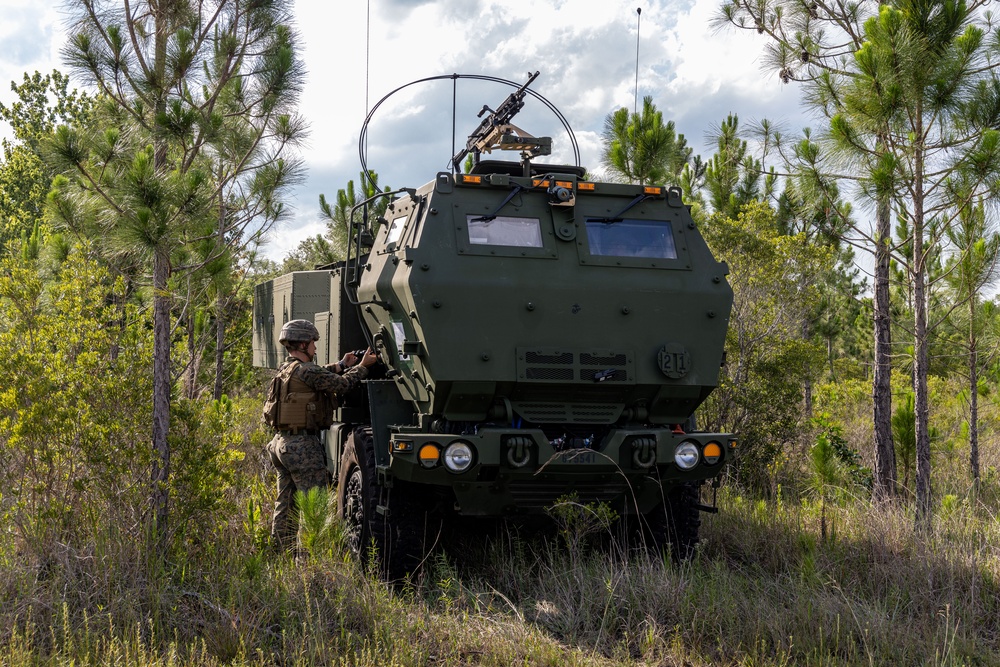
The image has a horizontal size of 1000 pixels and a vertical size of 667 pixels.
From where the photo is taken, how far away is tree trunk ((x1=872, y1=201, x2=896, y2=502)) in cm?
858

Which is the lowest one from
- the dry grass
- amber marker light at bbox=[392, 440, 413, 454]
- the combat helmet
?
the dry grass

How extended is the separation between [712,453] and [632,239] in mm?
1481

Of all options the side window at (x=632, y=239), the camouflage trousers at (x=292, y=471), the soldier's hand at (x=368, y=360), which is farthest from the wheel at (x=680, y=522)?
the camouflage trousers at (x=292, y=471)

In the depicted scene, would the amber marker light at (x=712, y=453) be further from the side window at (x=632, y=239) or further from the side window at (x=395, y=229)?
the side window at (x=395, y=229)

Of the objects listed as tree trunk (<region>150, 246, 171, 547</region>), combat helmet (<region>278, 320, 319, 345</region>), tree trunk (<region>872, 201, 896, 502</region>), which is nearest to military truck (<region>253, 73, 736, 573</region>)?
combat helmet (<region>278, 320, 319, 345</region>)

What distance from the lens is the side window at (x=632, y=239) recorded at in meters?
6.12

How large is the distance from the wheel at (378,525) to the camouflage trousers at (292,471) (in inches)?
19.3

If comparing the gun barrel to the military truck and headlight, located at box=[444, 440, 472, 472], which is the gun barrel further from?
headlight, located at box=[444, 440, 472, 472]

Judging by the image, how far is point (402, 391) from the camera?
20.1 ft

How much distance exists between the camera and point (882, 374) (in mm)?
8727

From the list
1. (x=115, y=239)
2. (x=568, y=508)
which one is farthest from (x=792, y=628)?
(x=115, y=239)

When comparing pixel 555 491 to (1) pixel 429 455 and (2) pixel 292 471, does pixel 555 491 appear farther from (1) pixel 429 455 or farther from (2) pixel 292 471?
(2) pixel 292 471

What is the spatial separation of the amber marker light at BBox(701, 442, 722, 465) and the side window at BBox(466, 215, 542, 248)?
5.32 feet

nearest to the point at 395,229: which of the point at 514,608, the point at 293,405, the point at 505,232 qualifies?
the point at 505,232
